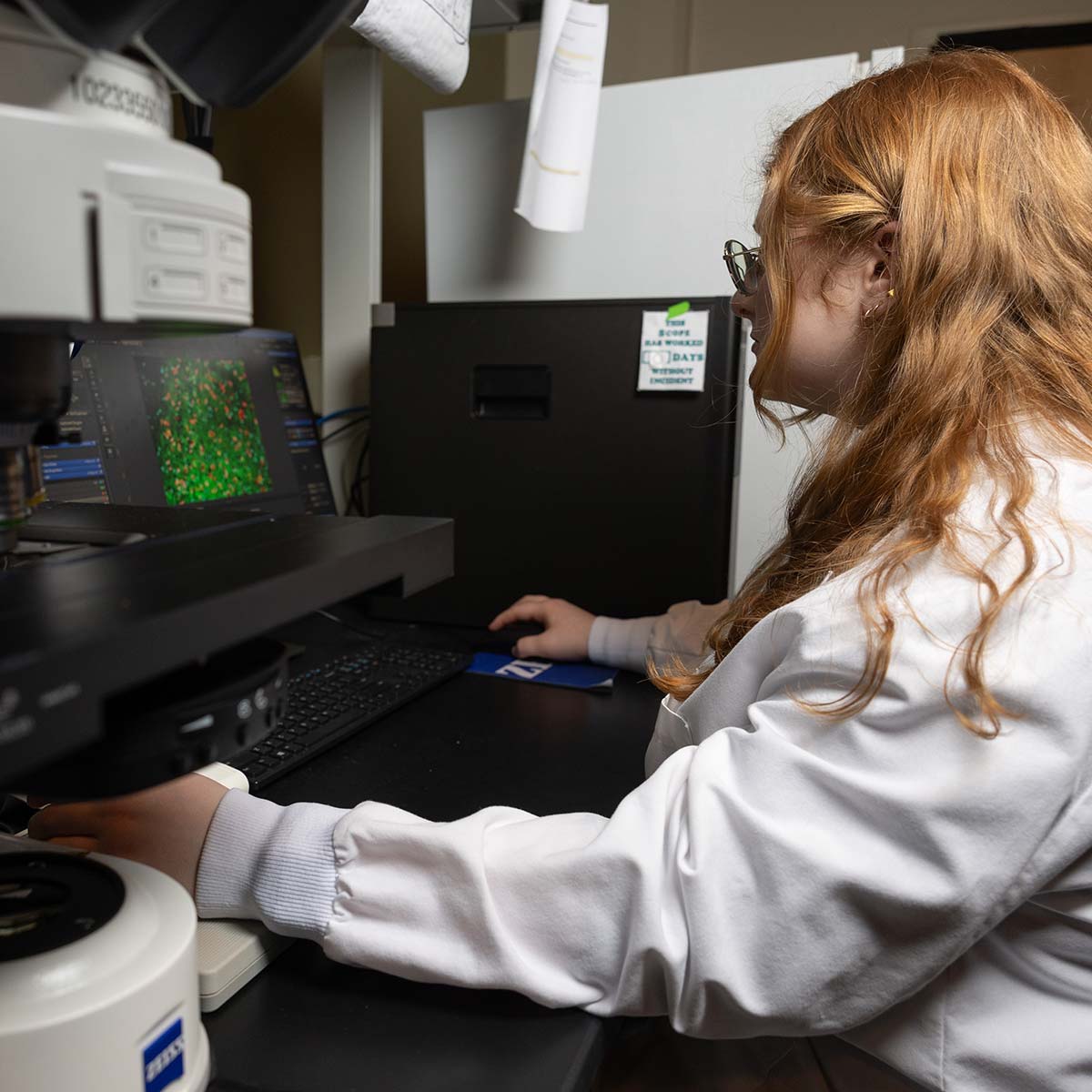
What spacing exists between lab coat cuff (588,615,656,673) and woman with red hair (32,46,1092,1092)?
1.18 feet

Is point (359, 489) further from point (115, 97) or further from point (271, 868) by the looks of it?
point (115, 97)

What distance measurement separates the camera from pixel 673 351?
3.65 feet

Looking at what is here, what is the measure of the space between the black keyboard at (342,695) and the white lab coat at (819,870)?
0.16 meters

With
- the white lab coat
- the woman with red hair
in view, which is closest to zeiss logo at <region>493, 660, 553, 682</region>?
the woman with red hair

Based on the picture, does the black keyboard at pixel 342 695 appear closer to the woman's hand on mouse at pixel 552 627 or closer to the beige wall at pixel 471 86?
the woman's hand on mouse at pixel 552 627

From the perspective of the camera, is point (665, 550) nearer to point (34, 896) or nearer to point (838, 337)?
point (838, 337)

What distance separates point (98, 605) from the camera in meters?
0.36

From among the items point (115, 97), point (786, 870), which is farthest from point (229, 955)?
point (115, 97)

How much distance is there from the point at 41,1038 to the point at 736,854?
315 millimetres

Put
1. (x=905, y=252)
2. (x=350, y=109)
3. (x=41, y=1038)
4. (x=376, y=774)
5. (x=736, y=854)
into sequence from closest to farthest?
(x=41, y=1038) → (x=736, y=854) → (x=905, y=252) → (x=376, y=774) → (x=350, y=109)

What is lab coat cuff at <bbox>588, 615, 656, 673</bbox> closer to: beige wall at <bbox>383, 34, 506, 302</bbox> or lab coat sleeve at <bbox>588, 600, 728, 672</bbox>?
lab coat sleeve at <bbox>588, 600, 728, 672</bbox>

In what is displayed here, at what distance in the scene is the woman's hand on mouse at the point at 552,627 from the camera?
3.50 feet

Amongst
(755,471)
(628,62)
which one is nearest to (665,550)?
(755,471)

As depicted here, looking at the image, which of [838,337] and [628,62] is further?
[628,62]
